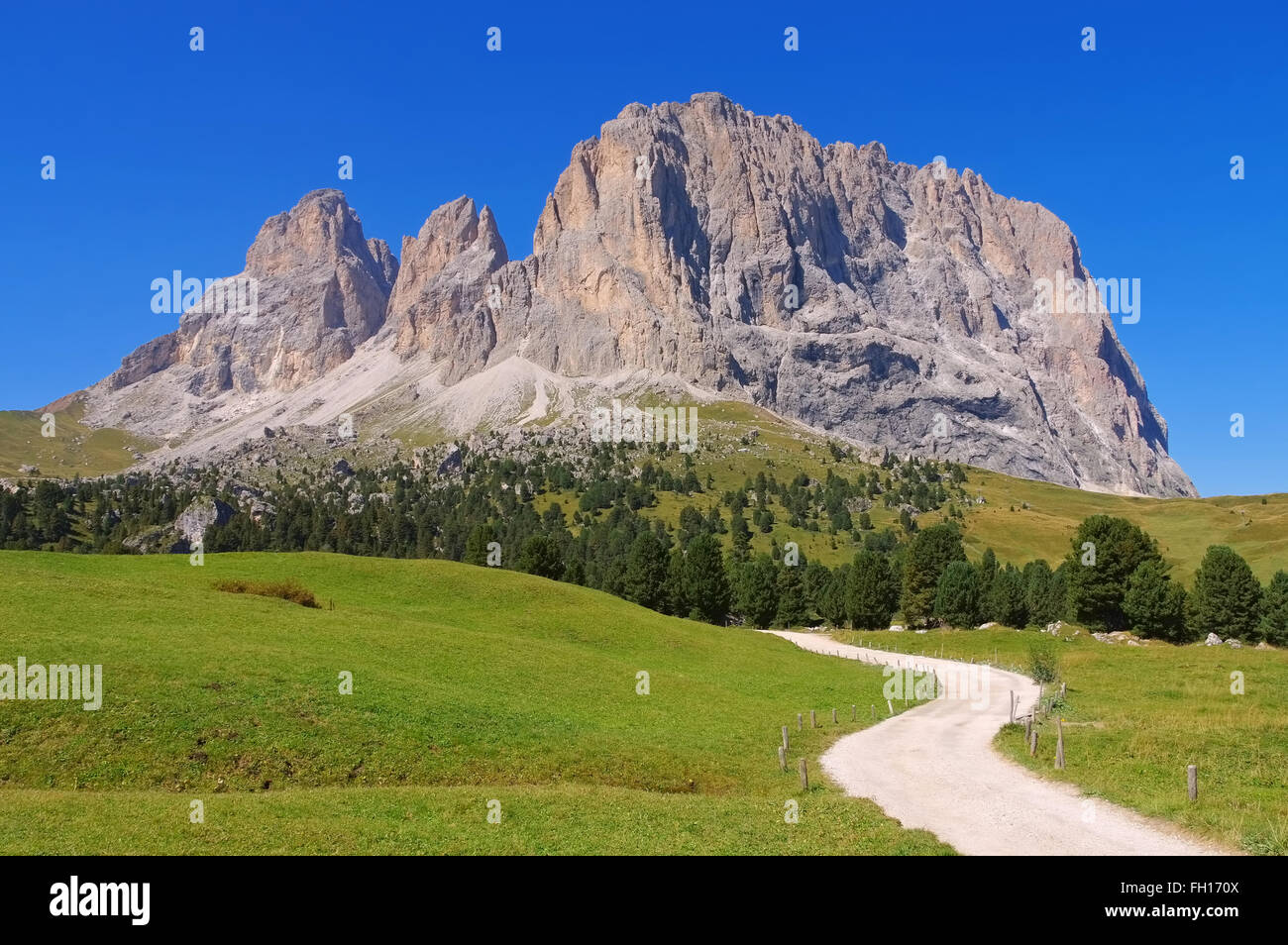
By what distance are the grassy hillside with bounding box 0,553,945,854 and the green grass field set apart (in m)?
8.86

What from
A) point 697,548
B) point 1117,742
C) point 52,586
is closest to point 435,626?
point 52,586

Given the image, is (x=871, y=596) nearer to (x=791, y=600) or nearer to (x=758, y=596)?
(x=791, y=600)

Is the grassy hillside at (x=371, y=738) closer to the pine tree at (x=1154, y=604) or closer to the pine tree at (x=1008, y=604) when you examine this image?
the pine tree at (x=1154, y=604)

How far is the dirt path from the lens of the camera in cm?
2256

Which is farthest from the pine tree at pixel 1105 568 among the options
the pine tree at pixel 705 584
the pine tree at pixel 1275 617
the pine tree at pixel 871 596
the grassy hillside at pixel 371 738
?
the grassy hillside at pixel 371 738

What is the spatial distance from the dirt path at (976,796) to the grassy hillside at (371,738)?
1.73 meters

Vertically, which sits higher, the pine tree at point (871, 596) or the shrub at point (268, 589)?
the shrub at point (268, 589)

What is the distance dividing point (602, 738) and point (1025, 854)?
20818mm

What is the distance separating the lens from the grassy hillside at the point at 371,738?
23.5 metres

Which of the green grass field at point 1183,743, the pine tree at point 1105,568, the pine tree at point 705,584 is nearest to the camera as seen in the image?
the green grass field at point 1183,743

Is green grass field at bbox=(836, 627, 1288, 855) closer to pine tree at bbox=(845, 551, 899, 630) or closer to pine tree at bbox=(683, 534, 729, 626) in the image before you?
pine tree at bbox=(845, 551, 899, 630)

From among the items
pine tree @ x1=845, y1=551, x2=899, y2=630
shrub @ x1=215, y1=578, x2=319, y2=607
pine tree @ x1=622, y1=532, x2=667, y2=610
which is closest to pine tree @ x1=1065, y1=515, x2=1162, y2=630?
pine tree @ x1=845, y1=551, x2=899, y2=630
